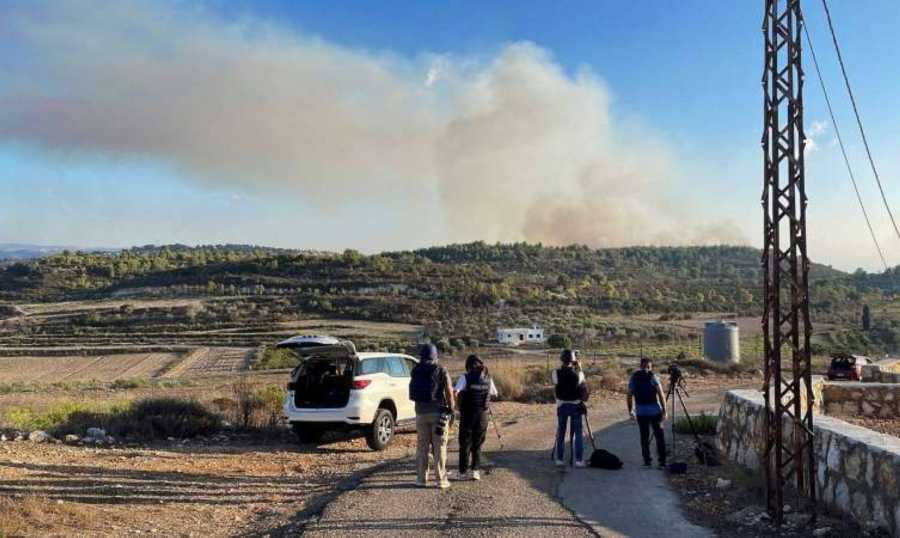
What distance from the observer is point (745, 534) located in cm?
762

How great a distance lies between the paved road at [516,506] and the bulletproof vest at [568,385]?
3.28 ft

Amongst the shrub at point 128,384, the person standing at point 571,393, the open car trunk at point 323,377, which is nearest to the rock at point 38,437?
the open car trunk at point 323,377

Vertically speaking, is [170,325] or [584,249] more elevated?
[584,249]

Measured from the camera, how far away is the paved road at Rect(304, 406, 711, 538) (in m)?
7.72

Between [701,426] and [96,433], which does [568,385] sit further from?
[96,433]

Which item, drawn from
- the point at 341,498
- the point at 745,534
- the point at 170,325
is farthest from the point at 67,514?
the point at 170,325

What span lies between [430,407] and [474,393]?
69cm

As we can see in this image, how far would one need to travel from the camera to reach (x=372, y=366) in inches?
544

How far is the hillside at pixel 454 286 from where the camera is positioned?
74.4 m

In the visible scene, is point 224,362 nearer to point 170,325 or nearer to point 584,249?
point 170,325

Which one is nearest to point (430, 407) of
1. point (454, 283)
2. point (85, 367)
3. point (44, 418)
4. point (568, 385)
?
point (568, 385)

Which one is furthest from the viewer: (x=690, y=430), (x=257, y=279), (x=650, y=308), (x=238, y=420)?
(x=257, y=279)

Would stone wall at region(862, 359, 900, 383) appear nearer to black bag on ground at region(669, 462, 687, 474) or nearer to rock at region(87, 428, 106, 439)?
black bag on ground at region(669, 462, 687, 474)

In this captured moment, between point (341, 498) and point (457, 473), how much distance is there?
6.63 feet
